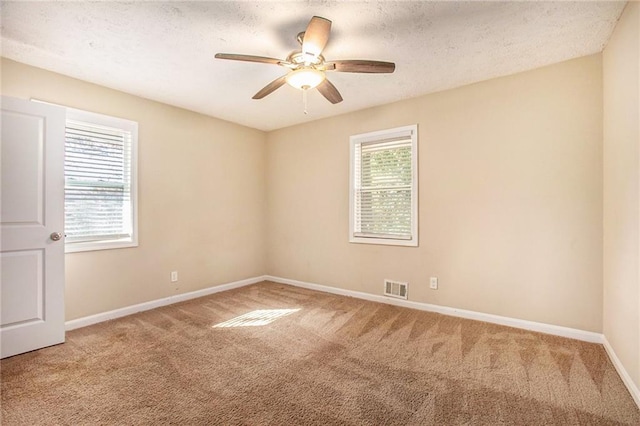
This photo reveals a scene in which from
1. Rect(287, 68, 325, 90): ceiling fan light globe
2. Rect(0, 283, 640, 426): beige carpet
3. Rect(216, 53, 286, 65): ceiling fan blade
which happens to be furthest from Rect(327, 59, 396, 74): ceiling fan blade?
Rect(0, 283, 640, 426): beige carpet

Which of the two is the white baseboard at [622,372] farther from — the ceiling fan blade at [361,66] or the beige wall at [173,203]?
the beige wall at [173,203]

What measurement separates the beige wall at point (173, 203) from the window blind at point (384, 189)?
71.7 inches

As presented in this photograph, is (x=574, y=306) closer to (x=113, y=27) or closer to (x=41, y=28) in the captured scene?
(x=113, y=27)

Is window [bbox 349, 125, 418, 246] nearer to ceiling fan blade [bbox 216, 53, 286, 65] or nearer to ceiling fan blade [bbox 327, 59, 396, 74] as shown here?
ceiling fan blade [bbox 327, 59, 396, 74]

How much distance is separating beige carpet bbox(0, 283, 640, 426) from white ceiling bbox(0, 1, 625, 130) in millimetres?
2532

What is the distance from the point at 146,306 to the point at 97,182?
4.97 ft

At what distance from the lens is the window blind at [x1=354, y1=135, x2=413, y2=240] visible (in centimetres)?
374

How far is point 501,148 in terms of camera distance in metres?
3.08

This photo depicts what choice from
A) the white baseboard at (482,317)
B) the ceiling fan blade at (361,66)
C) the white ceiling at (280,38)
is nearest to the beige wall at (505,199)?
the white baseboard at (482,317)

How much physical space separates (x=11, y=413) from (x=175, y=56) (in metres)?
2.75

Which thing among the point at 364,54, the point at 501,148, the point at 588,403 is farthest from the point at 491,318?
the point at 364,54

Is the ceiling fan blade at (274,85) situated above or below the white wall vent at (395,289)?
above

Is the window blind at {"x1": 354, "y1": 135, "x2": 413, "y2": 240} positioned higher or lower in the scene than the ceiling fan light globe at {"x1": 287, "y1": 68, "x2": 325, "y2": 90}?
lower

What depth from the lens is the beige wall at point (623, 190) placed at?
194 cm
